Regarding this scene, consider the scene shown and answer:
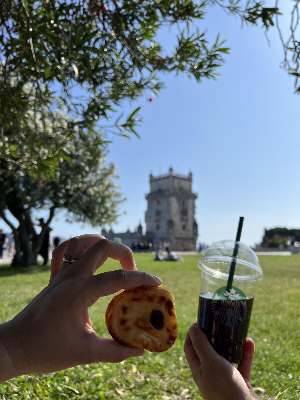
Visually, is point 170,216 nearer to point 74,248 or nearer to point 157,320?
point 157,320

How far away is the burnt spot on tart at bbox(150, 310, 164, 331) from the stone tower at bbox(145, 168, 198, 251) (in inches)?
2576

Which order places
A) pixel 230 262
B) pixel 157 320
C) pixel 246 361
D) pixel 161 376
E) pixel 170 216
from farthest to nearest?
1. pixel 170 216
2. pixel 161 376
3. pixel 230 262
4. pixel 246 361
5. pixel 157 320

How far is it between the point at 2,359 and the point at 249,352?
53.6 inches

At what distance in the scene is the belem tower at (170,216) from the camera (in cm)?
6781

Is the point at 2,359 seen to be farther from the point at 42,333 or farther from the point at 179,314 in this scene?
the point at 179,314

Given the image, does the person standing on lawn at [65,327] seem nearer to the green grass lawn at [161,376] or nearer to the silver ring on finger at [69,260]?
the silver ring on finger at [69,260]

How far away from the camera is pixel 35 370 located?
1.26 m

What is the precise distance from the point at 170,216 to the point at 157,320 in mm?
66705

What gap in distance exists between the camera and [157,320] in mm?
1676

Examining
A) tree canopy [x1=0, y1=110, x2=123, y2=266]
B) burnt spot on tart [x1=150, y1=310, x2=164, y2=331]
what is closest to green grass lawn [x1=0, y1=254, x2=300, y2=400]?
burnt spot on tart [x1=150, y1=310, x2=164, y2=331]

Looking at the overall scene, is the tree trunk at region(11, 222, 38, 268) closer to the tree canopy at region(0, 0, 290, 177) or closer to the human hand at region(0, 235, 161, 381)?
the tree canopy at region(0, 0, 290, 177)

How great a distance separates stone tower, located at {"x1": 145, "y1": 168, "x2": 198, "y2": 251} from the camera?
6819 centimetres

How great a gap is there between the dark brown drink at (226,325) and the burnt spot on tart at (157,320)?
11.2 inches

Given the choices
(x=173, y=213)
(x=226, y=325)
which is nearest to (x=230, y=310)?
(x=226, y=325)
